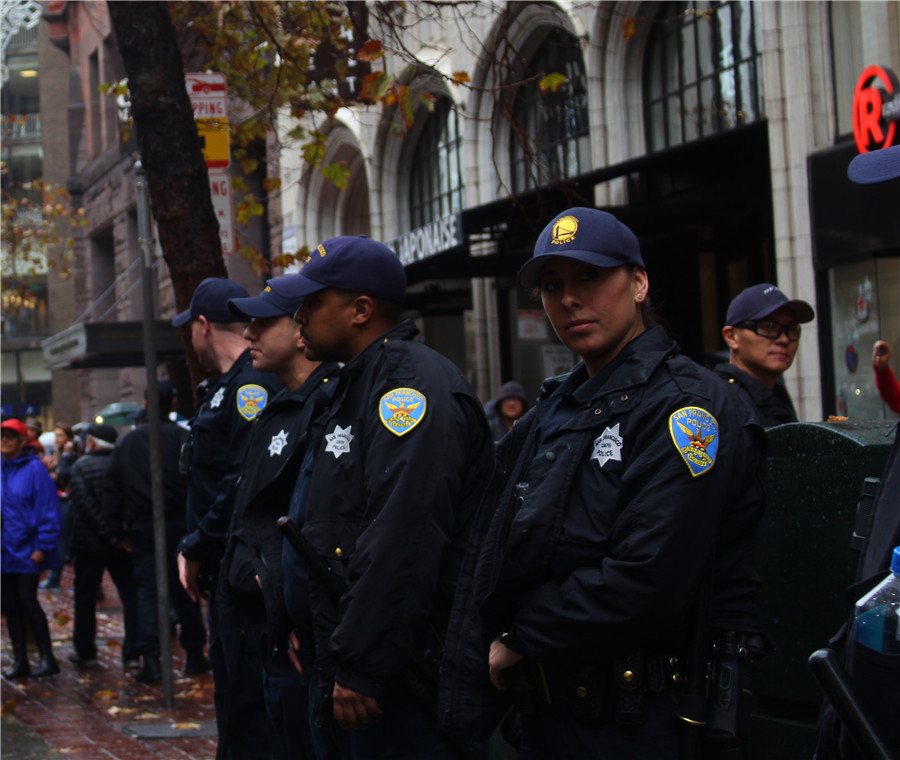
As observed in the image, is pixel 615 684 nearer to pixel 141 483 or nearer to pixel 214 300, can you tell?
pixel 214 300

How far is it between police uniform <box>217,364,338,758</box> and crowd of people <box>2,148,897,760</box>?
0.04 feet

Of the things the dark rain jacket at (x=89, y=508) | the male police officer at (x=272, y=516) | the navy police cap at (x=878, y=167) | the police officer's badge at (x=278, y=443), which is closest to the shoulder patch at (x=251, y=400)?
the male police officer at (x=272, y=516)

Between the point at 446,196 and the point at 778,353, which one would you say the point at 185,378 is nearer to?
the point at 446,196

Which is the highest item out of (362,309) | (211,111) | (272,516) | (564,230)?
(211,111)

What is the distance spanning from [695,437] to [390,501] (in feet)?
3.41

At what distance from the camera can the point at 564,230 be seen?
324 cm

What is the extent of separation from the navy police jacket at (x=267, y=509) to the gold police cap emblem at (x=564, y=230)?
1.20 metres

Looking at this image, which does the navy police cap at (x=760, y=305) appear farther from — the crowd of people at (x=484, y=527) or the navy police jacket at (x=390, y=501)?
the navy police jacket at (x=390, y=501)

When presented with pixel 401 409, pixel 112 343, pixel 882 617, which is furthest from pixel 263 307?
pixel 112 343

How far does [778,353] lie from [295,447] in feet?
7.63

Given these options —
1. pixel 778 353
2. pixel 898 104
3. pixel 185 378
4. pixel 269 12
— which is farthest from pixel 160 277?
pixel 778 353

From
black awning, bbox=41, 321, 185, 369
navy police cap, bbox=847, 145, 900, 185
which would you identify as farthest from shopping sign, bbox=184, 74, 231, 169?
black awning, bbox=41, 321, 185, 369

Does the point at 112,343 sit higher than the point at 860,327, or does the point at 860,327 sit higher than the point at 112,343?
the point at 112,343

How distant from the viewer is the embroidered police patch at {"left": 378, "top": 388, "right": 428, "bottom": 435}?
3.74 metres
